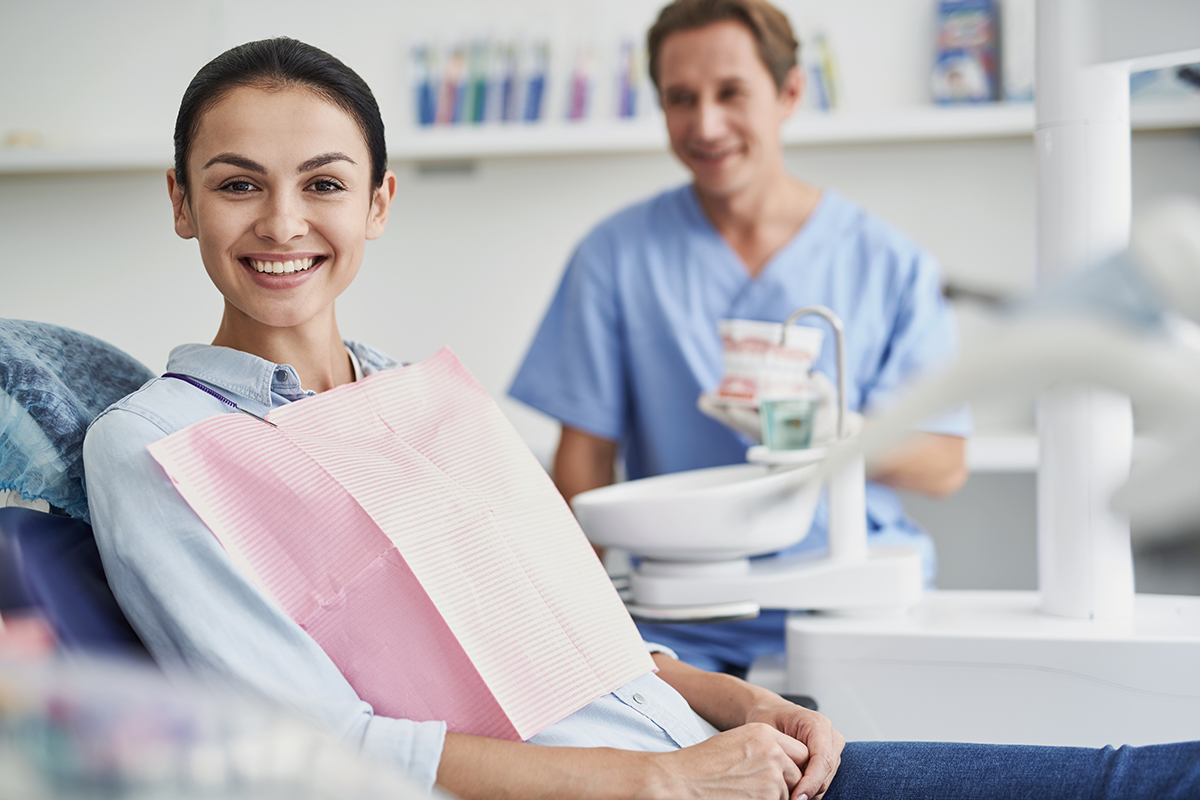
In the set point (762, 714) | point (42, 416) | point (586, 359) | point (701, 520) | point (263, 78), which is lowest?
point (762, 714)

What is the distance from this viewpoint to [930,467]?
1.58m

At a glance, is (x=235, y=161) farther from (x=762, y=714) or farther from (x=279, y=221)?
(x=762, y=714)

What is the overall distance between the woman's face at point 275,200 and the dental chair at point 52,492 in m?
0.15

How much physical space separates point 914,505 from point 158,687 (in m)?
2.47

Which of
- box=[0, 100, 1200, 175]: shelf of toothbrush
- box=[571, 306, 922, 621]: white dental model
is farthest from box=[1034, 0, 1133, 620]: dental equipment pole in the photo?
box=[0, 100, 1200, 175]: shelf of toothbrush

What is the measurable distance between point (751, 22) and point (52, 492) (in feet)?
4.17

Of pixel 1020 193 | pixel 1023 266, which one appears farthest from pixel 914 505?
pixel 1020 193

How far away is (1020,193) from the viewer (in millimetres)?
2521

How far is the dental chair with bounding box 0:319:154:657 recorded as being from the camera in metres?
0.69

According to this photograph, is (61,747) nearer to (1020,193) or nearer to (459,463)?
(459,463)

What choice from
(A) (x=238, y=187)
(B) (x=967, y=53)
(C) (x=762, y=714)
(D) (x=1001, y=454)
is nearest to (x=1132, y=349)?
(C) (x=762, y=714)

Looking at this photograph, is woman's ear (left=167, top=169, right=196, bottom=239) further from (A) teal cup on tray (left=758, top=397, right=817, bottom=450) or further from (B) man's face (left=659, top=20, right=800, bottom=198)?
(B) man's face (left=659, top=20, right=800, bottom=198)

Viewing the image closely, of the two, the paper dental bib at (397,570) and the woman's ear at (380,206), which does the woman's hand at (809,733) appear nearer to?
the paper dental bib at (397,570)

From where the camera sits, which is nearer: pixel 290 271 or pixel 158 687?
pixel 158 687
